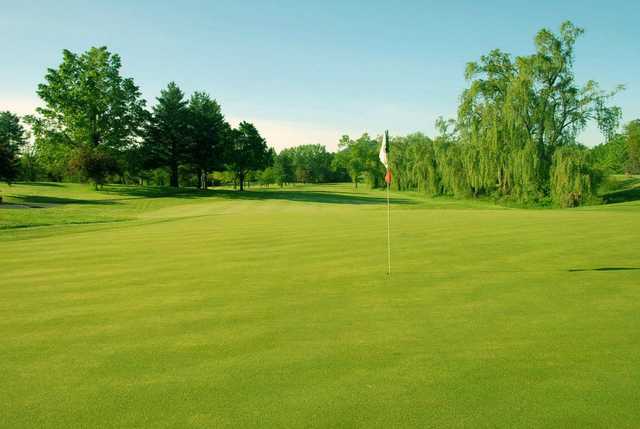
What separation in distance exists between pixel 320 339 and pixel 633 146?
418 ft

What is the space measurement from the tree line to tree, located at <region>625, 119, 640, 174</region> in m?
60.6

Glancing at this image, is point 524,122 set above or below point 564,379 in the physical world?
above

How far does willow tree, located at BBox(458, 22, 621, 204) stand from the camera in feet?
139

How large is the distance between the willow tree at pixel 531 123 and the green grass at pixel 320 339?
3234cm

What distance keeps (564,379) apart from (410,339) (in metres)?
1.79

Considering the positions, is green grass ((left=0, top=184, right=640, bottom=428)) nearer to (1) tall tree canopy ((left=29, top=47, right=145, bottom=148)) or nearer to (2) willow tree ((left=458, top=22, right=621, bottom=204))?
(2) willow tree ((left=458, top=22, right=621, bottom=204))

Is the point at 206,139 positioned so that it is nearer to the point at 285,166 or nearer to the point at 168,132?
the point at 168,132

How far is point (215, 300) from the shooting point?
24.9 feet

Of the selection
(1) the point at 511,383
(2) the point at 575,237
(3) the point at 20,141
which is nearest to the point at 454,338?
(1) the point at 511,383

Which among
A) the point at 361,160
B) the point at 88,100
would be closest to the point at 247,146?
the point at 88,100

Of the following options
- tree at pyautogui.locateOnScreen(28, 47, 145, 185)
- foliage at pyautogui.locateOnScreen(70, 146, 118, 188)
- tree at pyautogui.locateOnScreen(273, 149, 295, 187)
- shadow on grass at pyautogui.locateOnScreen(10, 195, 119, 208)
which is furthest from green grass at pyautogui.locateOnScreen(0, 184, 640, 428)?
tree at pyautogui.locateOnScreen(273, 149, 295, 187)

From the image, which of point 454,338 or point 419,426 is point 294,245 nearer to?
point 454,338

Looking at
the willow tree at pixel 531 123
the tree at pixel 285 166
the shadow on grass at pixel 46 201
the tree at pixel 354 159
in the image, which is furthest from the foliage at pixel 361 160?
the shadow on grass at pixel 46 201

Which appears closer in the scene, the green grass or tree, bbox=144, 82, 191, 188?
the green grass
